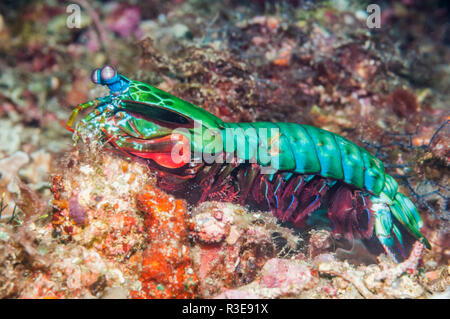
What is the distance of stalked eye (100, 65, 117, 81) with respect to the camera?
2.25 m

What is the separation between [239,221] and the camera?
7.82 feet

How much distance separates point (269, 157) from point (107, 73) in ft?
5.42

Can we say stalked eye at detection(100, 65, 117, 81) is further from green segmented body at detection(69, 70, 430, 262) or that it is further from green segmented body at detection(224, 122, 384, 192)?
green segmented body at detection(224, 122, 384, 192)

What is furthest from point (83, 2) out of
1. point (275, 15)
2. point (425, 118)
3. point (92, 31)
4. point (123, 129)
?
point (425, 118)

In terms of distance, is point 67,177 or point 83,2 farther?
point 83,2

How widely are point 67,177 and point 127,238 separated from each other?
0.68 metres

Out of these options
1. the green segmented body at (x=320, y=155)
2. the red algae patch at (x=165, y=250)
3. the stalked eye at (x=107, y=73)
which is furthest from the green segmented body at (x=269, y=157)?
the red algae patch at (x=165, y=250)

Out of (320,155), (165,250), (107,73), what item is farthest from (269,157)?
(107,73)

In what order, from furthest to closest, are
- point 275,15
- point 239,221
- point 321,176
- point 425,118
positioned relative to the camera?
point 275,15 < point 425,118 < point 321,176 < point 239,221

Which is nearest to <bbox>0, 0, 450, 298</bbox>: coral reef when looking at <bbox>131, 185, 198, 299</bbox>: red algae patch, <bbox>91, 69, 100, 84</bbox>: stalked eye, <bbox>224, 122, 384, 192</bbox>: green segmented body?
<bbox>131, 185, 198, 299</bbox>: red algae patch

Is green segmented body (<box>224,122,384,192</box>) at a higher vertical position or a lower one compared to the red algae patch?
higher

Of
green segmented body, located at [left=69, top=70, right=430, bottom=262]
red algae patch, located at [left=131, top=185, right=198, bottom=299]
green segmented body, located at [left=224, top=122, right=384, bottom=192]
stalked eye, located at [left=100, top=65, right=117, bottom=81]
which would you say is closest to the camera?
red algae patch, located at [left=131, top=185, right=198, bottom=299]

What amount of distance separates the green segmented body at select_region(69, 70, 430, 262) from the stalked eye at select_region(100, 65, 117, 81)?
0.15 meters
